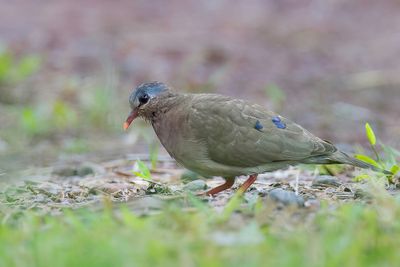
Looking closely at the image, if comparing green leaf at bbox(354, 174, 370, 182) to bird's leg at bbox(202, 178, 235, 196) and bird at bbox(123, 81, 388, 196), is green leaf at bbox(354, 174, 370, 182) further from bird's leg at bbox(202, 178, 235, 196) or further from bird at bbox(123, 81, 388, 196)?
bird's leg at bbox(202, 178, 235, 196)

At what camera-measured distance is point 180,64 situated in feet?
41.9

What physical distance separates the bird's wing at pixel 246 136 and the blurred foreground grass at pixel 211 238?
3.87 feet

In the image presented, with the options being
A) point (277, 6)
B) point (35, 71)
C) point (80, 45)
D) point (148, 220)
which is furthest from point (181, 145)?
point (277, 6)

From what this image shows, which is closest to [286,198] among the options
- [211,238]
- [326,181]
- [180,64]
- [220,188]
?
[211,238]

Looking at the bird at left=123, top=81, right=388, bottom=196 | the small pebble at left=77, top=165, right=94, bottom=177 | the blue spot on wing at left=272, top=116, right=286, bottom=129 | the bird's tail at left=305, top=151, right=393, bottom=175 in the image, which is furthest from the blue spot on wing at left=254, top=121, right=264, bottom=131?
the small pebble at left=77, top=165, right=94, bottom=177

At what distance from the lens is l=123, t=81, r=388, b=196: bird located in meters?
6.21

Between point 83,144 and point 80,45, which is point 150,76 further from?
point 83,144

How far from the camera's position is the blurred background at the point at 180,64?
1013 centimetres

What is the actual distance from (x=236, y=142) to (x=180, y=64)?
6650 millimetres

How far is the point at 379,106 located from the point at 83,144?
4.00 meters

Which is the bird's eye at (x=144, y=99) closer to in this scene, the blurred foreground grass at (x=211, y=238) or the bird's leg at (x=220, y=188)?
the bird's leg at (x=220, y=188)

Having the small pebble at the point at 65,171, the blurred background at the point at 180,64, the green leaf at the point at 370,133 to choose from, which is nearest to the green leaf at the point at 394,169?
the green leaf at the point at 370,133

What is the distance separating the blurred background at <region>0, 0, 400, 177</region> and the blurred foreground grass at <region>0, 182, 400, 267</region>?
132 inches

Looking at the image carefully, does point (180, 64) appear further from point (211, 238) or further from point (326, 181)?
point (211, 238)
